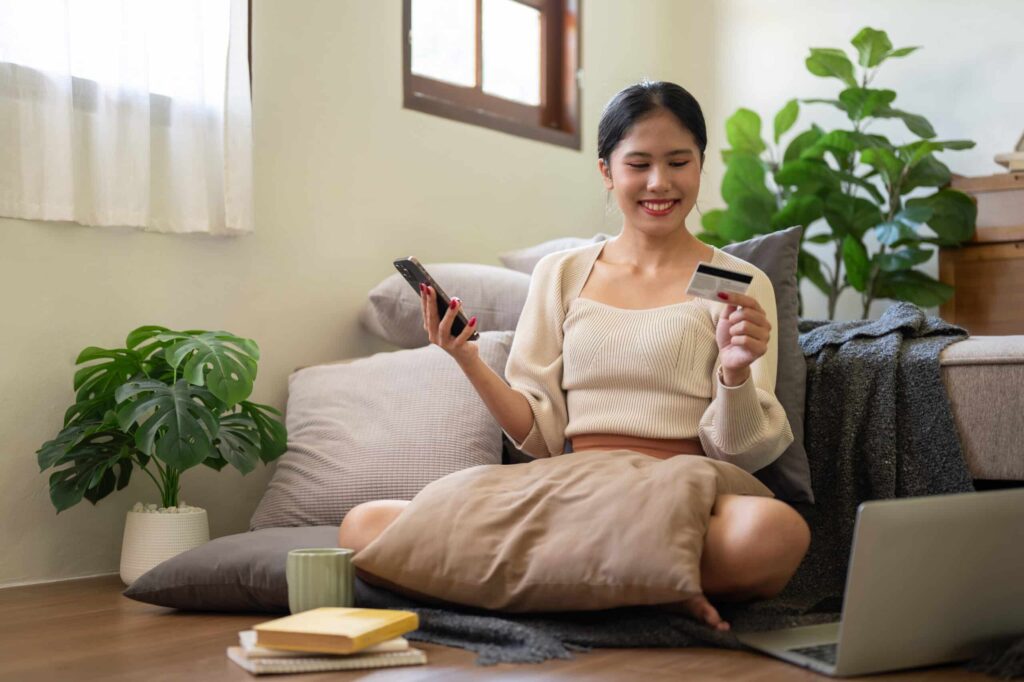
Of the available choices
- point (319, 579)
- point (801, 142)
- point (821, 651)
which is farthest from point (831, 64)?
point (319, 579)

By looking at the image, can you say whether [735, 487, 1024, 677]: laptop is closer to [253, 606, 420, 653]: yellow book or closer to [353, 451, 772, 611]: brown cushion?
[353, 451, 772, 611]: brown cushion

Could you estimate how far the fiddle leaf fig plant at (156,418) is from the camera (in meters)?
2.13

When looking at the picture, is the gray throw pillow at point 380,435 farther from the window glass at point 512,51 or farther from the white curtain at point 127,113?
the window glass at point 512,51

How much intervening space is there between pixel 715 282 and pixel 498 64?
84.4 inches

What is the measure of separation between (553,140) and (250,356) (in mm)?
1630

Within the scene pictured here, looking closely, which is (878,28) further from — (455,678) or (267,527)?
(455,678)

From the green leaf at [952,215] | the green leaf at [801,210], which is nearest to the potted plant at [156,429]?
the green leaf at [801,210]

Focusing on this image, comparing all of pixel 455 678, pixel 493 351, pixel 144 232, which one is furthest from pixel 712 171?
pixel 455 678

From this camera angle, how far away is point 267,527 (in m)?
2.35

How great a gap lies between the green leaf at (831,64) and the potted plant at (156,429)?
2.05m

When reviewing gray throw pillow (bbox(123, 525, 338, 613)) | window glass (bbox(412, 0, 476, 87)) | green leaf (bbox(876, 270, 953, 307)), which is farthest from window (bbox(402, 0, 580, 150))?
gray throw pillow (bbox(123, 525, 338, 613))

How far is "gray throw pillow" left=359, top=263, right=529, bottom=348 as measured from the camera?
274cm

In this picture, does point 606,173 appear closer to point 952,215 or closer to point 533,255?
point 533,255

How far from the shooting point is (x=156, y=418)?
7.02 feet
